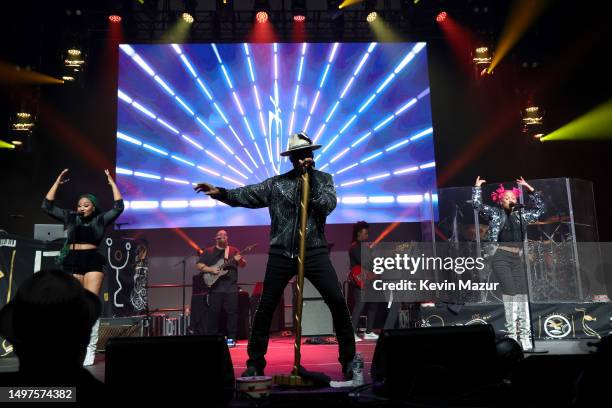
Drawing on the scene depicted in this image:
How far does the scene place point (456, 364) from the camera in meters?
2.48

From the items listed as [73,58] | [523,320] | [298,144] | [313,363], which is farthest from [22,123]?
[523,320]

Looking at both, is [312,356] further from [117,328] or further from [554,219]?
[554,219]

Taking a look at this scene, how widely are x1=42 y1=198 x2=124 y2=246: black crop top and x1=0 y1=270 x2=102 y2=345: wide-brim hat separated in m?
4.00

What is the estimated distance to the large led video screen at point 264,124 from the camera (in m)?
8.77

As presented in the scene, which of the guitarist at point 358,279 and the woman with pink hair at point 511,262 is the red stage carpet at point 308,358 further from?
the woman with pink hair at point 511,262

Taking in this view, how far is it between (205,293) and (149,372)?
20.0 ft

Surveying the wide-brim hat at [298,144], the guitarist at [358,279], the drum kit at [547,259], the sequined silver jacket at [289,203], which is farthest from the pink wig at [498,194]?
the wide-brim hat at [298,144]

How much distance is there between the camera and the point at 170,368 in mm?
2350

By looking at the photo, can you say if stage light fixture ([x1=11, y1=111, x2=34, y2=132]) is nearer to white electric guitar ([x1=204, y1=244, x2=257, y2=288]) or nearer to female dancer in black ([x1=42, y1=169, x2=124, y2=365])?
white electric guitar ([x1=204, y1=244, x2=257, y2=288])

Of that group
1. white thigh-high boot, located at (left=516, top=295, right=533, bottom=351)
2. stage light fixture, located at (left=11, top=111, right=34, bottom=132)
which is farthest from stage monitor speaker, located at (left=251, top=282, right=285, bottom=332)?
stage light fixture, located at (left=11, top=111, right=34, bottom=132)

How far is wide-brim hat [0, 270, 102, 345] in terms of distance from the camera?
1.18 metres

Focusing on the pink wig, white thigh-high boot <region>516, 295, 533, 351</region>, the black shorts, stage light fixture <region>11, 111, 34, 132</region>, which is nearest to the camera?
the black shorts

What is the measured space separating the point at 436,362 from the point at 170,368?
A: 1.23 m

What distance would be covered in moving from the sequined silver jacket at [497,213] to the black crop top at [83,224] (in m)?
4.21
